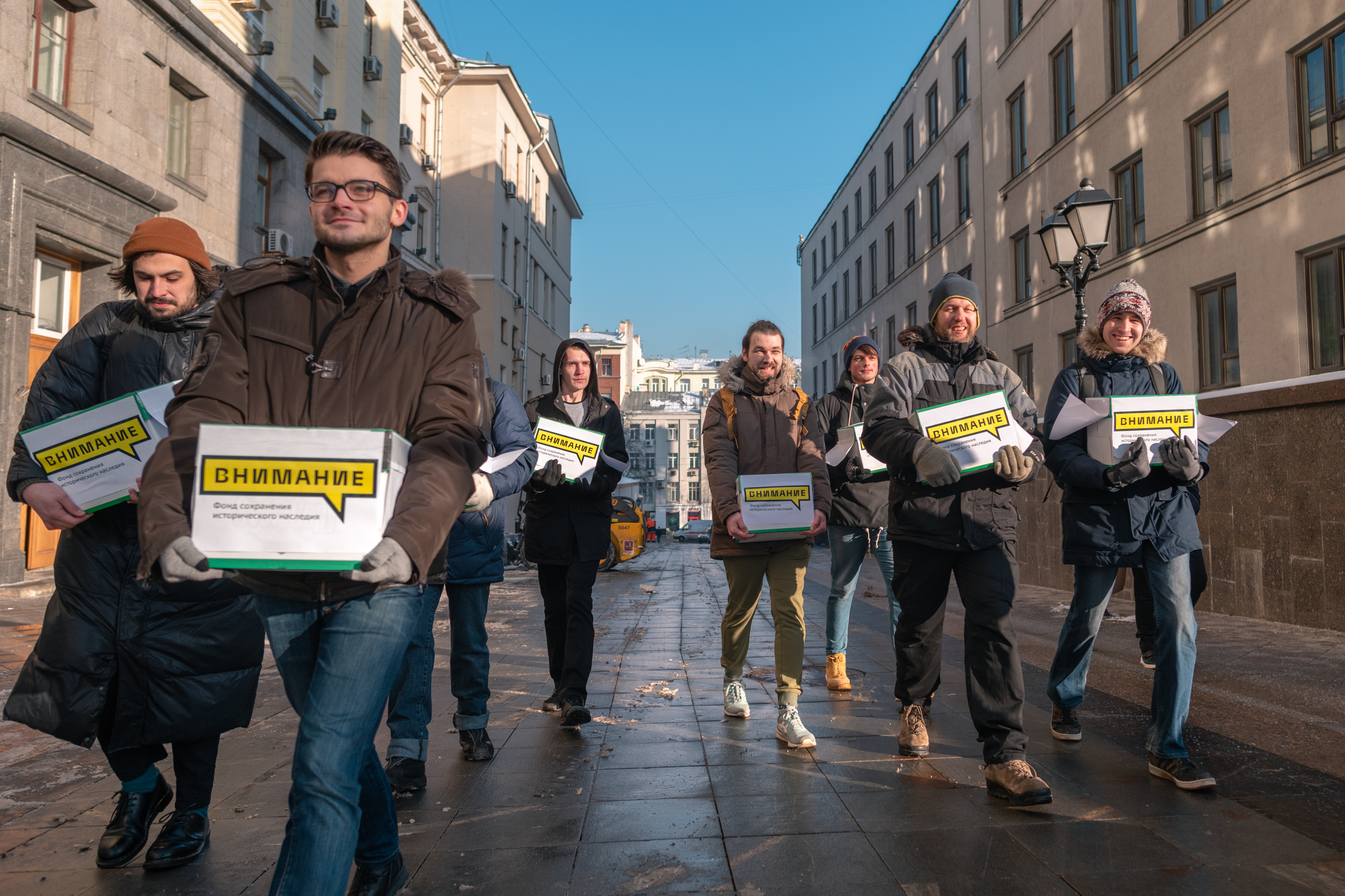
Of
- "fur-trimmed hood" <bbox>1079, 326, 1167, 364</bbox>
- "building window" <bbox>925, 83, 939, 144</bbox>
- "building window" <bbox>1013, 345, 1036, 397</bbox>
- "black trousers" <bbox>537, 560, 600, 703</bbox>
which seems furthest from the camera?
"building window" <bbox>925, 83, 939, 144</bbox>

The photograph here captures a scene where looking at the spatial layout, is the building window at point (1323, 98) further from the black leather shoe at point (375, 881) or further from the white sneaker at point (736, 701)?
the black leather shoe at point (375, 881)

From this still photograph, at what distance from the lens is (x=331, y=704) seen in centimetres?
214

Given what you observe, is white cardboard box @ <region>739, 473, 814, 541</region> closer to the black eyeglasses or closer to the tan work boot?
the tan work boot

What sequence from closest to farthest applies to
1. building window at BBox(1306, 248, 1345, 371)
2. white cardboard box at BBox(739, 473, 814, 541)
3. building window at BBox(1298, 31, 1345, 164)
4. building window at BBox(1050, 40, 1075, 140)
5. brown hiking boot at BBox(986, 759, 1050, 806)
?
brown hiking boot at BBox(986, 759, 1050, 806) < white cardboard box at BBox(739, 473, 814, 541) < building window at BBox(1298, 31, 1345, 164) < building window at BBox(1306, 248, 1345, 371) < building window at BBox(1050, 40, 1075, 140)

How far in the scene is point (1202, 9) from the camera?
46.5 feet

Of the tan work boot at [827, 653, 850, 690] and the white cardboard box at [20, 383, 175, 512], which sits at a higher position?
the white cardboard box at [20, 383, 175, 512]

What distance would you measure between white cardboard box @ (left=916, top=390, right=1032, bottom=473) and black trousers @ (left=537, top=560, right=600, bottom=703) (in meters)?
2.01

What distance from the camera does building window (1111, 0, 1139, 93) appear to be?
643 inches

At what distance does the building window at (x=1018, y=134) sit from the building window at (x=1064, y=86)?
5.03ft

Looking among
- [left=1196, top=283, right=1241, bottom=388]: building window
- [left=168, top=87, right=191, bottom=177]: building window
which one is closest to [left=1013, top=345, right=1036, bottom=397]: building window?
[left=1196, top=283, right=1241, bottom=388]: building window

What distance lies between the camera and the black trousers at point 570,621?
4.95 metres

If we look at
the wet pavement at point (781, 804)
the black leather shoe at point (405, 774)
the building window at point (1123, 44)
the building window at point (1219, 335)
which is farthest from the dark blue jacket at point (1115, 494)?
the building window at point (1123, 44)

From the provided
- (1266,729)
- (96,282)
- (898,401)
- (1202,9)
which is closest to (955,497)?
(898,401)

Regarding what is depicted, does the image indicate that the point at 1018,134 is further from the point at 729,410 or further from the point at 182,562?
the point at 182,562
